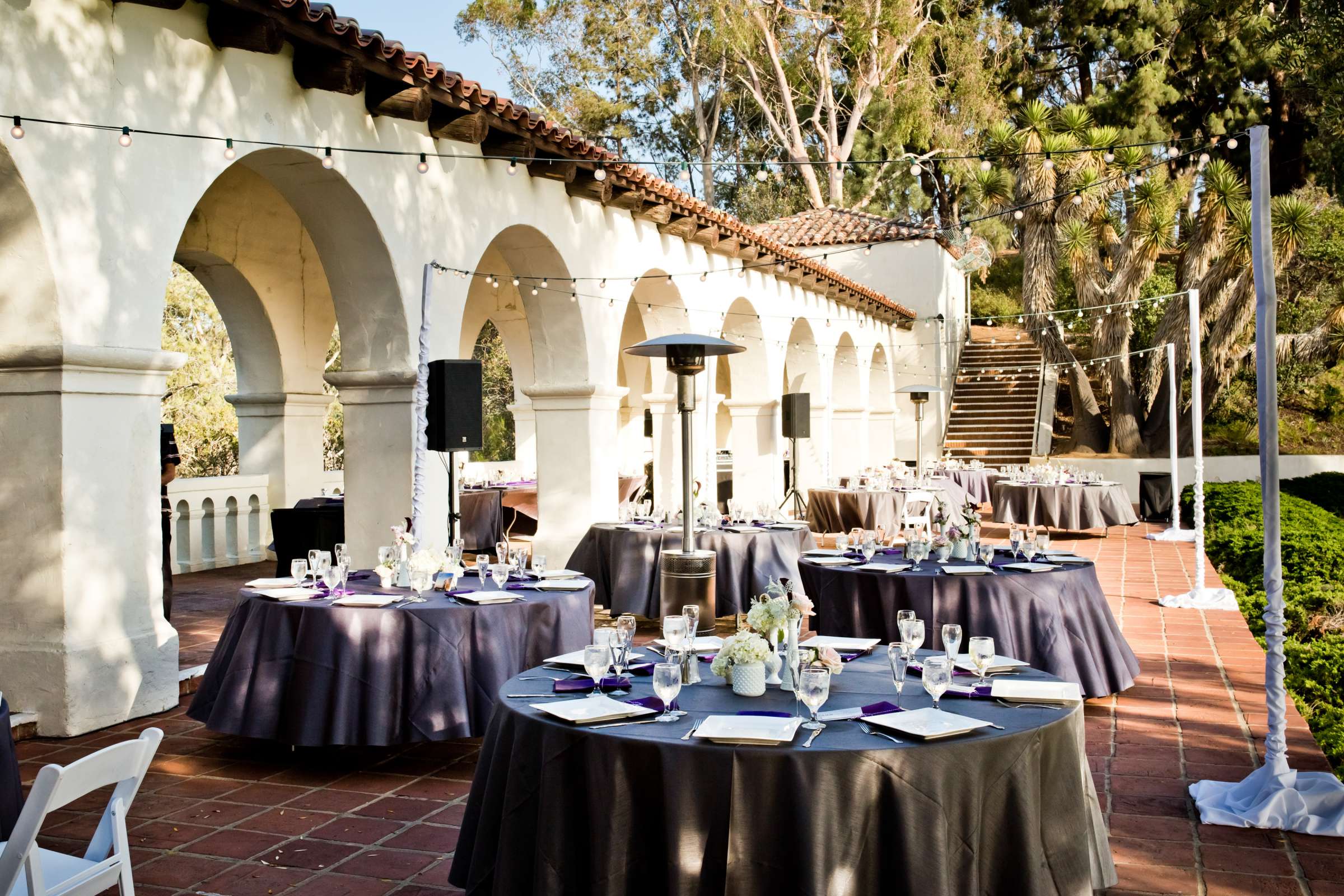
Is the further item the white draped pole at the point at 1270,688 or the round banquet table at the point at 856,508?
the round banquet table at the point at 856,508

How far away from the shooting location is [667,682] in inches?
116

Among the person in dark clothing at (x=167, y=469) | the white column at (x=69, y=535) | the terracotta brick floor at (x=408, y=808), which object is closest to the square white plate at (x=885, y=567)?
the terracotta brick floor at (x=408, y=808)

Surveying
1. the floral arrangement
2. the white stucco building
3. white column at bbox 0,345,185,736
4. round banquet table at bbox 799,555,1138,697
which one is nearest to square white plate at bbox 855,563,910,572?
round banquet table at bbox 799,555,1138,697

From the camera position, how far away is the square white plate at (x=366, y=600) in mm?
5086

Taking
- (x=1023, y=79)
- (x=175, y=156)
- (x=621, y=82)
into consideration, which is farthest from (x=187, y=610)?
(x=1023, y=79)

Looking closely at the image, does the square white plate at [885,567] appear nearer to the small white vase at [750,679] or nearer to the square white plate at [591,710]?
the small white vase at [750,679]

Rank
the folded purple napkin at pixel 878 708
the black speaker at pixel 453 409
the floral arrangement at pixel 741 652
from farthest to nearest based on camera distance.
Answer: the black speaker at pixel 453 409, the floral arrangement at pixel 741 652, the folded purple napkin at pixel 878 708

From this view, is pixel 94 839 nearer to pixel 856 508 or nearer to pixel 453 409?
pixel 453 409

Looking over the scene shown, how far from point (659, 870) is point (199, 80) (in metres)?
5.46

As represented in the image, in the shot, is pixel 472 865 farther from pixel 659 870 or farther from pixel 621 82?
pixel 621 82

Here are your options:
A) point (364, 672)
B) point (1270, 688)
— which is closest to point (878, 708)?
point (1270, 688)

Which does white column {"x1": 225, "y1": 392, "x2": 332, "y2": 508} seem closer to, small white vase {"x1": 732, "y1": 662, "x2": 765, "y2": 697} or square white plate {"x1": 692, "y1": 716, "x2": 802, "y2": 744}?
small white vase {"x1": 732, "y1": 662, "x2": 765, "y2": 697}

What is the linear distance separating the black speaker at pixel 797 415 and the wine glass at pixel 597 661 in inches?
479

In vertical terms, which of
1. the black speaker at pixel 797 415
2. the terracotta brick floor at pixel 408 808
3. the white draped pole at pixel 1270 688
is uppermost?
the black speaker at pixel 797 415
